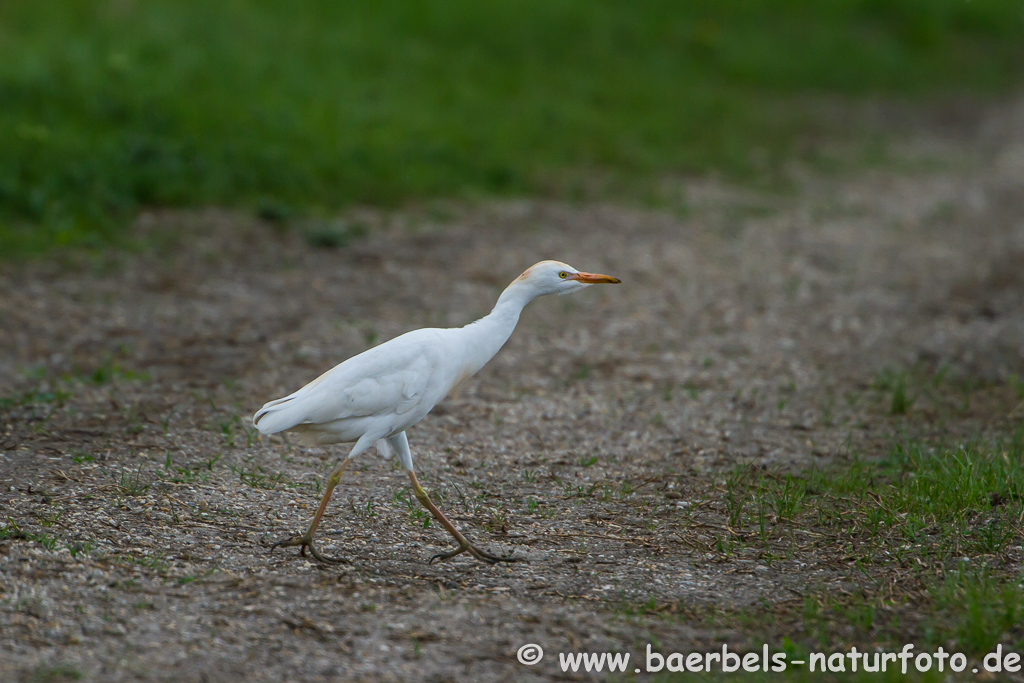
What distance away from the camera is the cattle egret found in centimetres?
427

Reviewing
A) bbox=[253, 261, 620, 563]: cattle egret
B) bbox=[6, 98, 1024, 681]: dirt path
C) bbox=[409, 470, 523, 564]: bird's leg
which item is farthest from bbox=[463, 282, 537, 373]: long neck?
bbox=[6, 98, 1024, 681]: dirt path

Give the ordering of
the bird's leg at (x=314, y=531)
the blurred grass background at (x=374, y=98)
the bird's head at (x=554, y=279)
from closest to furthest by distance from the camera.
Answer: the bird's leg at (x=314, y=531) → the bird's head at (x=554, y=279) → the blurred grass background at (x=374, y=98)

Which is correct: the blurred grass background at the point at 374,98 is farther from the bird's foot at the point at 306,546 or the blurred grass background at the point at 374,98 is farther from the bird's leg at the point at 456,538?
the bird's leg at the point at 456,538

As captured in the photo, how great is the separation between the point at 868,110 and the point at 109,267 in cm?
1313

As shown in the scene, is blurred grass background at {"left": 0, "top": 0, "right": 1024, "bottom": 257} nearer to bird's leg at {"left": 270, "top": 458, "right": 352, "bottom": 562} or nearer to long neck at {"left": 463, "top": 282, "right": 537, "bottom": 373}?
bird's leg at {"left": 270, "top": 458, "right": 352, "bottom": 562}

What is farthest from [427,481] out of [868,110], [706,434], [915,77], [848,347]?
[915,77]

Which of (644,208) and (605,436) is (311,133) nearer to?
(644,208)

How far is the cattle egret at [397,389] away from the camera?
4266 mm

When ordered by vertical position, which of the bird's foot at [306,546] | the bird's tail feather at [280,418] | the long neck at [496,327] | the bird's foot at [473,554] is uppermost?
the long neck at [496,327]

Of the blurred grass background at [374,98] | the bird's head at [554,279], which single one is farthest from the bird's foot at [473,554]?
the blurred grass background at [374,98]

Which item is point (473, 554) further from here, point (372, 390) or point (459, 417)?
point (459, 417)

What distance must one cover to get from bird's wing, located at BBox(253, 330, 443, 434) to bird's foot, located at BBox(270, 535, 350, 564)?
0.47 meters

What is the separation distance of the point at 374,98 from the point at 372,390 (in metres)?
8.62

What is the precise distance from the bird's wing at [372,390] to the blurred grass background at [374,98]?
4.99m
